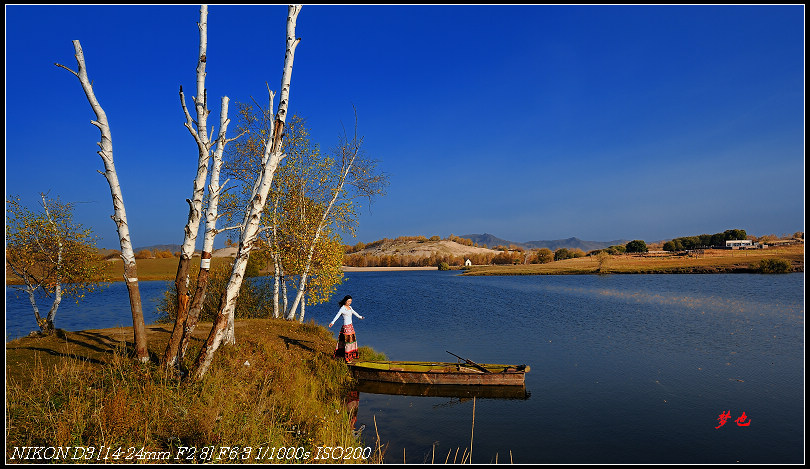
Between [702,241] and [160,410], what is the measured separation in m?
142

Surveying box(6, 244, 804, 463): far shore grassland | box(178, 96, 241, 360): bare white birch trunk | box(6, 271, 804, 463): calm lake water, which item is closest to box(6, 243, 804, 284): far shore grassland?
box(6, 271, 804, 463): calm lake water

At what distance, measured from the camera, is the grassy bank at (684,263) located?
76312 mm

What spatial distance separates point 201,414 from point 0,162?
20.6ft

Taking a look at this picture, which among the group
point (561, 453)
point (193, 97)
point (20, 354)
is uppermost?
point (193, 97)

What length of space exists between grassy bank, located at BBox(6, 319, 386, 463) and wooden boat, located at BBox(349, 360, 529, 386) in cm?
309

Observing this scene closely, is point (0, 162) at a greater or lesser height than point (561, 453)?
greater

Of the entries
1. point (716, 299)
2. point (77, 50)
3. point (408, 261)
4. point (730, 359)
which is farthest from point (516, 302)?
point (408, 261)

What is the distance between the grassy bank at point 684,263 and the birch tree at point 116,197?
89.2m

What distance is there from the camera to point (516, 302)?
46438 millimetres

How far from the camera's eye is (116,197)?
11523mm

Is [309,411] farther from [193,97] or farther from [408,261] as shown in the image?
[408,261]
